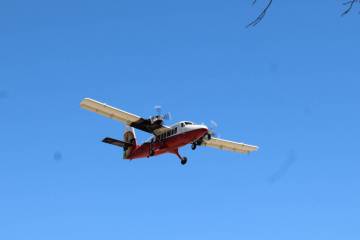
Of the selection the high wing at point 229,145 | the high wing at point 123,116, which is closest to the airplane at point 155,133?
the high wing at point 123,116

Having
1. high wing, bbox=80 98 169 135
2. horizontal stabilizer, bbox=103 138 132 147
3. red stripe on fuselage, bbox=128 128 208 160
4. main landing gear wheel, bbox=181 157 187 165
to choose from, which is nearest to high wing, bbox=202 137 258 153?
main landing gear wheel, bbox=181 157 187 165

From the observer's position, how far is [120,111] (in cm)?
6138

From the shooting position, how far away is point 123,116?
6175cm

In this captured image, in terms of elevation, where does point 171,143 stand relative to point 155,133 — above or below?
below

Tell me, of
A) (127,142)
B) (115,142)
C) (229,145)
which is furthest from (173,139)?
(229,145)

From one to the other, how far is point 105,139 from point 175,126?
9127 mm

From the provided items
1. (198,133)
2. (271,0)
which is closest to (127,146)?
(198,133)

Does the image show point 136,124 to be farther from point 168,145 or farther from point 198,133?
point 198,133

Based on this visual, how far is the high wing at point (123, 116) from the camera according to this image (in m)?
60.1

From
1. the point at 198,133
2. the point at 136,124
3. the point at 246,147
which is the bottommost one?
the point at 198,133

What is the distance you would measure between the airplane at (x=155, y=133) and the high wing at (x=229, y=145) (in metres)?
10.8

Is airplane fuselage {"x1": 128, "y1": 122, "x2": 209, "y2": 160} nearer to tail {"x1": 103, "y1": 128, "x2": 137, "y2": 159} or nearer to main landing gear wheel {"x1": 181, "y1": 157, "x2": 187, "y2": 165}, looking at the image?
main landing gear wheel {"x1": 181, "y1": 157, "x2": 187, "y2": 165}

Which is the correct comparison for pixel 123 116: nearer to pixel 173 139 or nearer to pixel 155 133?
pixel 155 133

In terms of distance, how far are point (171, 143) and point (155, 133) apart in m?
3.08
